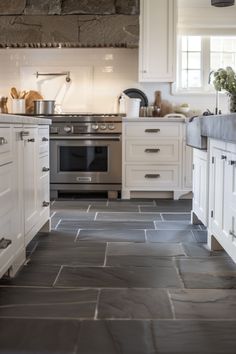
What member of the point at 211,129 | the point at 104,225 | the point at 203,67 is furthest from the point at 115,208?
the point at 203,67

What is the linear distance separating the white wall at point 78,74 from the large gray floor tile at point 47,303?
3.86m

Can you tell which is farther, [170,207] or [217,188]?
[170,207]

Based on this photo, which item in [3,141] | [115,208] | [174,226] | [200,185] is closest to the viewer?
[3,141]

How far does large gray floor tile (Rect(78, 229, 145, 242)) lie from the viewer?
3396mm

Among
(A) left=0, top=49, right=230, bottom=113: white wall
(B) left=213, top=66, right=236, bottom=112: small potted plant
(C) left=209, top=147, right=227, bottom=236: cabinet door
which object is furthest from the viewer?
(A) left=0, top=49, right=230, bottom=113: white wall

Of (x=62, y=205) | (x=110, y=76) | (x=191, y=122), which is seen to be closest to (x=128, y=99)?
(x=110, y=76)

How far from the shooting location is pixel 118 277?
2.55 m

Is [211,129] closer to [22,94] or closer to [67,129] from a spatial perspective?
[67,129]

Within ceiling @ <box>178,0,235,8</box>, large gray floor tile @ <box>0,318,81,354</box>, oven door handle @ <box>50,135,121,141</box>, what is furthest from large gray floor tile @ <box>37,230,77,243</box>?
ceiling @ <box>178,0,235,8</box>

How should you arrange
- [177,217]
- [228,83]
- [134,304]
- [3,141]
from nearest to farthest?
[134,304] < [3,141] < [228,83] < [177,217]

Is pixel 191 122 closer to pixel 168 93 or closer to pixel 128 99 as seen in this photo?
pixel 128 99

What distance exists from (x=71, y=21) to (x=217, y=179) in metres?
3.34

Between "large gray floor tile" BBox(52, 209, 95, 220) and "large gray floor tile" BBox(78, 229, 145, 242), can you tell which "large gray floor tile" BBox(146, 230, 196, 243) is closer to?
"large gray floor tile" BBox(78, 229, 145, 242)

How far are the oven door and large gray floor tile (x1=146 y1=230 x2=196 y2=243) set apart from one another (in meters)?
1.83
